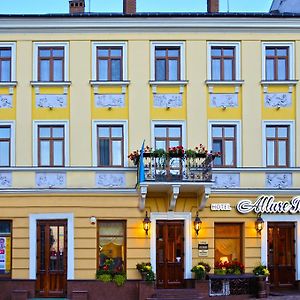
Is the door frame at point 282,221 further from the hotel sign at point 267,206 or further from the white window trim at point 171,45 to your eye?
the white window trim at point 171,45

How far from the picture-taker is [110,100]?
27.2 m

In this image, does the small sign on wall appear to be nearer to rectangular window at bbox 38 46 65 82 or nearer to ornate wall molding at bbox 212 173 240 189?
ornate wall molding at bbox 212 173 240 189

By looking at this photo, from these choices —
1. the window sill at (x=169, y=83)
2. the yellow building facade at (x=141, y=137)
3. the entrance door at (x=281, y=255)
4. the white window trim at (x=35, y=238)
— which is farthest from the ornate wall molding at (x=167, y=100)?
the entrance door at (x=281, y=255)

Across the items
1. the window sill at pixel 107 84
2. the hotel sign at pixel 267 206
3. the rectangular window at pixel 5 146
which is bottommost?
the hotel sign at pixel 267 206

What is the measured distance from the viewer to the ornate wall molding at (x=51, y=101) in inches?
1071

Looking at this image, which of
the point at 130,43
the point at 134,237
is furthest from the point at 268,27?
the point at 134,237

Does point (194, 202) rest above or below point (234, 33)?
below

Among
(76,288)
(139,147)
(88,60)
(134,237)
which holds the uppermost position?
(88,60)

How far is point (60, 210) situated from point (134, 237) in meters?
2.72

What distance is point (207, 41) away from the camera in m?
27.5

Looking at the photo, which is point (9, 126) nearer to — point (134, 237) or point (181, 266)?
point (134, 237)

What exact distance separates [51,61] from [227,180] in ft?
24.5

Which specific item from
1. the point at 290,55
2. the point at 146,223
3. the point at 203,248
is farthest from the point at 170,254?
the point at 290,55

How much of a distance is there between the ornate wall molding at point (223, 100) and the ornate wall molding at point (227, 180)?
8.06ft
